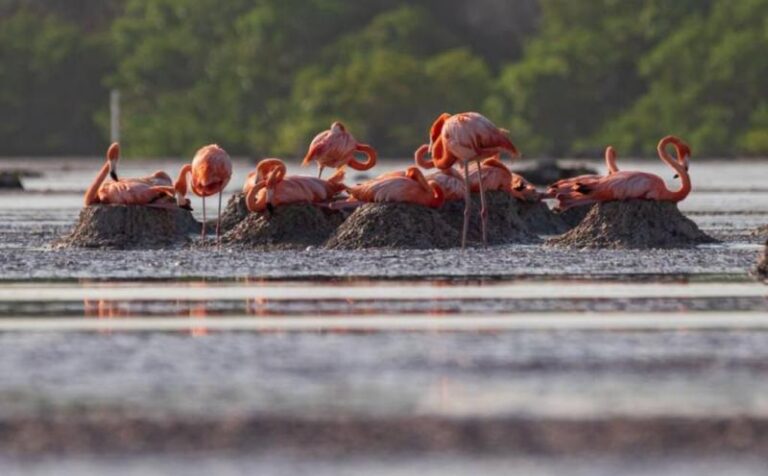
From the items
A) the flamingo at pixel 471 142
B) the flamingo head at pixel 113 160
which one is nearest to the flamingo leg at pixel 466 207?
the flamingo at pixel 471 142

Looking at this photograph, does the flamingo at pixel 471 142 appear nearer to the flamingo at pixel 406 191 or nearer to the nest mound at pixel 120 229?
the flamingo at pixel 406 191

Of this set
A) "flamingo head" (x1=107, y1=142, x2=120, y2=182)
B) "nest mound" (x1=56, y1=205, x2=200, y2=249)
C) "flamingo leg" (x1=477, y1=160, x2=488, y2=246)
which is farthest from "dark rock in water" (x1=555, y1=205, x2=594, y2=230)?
"flamingo head" (x1=107, y1=142, x2=120, y2=182)

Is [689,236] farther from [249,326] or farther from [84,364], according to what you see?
[84,364]

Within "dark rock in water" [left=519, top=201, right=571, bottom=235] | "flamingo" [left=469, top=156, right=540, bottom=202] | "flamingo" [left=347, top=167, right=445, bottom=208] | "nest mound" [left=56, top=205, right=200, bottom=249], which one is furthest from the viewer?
"dark rock in water" [left=519, top=201, right=571, bottom=235]

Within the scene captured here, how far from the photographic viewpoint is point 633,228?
17688 millimetres

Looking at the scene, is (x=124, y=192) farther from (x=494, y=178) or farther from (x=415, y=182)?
(x=494, y=178)


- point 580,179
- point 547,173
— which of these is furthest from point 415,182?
point 547,173

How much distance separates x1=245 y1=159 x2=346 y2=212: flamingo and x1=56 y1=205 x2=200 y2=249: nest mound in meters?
0.83

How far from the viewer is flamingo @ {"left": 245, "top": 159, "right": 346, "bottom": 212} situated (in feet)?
59.7

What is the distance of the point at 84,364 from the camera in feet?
31.3

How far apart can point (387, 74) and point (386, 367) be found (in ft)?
198

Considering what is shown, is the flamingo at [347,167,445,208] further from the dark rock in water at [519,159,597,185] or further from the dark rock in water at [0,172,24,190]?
the dark rock in water at [0,172,24,190]

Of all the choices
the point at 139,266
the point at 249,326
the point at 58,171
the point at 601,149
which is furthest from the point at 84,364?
the point at 601,149

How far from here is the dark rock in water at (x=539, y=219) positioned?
67.9 feet
